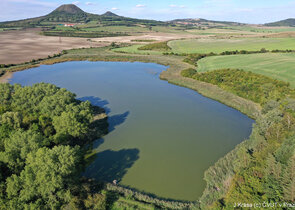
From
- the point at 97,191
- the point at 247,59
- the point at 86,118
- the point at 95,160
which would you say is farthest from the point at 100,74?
the point at 247,59

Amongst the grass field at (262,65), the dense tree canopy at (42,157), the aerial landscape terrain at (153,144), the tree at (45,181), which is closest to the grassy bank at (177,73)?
the aerial landscape terrain at (153,144)

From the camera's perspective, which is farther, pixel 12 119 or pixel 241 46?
pixel 241 46

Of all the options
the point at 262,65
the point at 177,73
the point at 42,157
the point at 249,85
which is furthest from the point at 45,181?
the point at 262,65

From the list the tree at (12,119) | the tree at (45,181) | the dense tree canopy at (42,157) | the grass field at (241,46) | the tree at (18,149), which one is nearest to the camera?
the tree at (45,181)

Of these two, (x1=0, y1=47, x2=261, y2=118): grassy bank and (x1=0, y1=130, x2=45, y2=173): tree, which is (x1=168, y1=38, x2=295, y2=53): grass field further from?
(x1=0, y1=130, x2=45, y2=173): tree

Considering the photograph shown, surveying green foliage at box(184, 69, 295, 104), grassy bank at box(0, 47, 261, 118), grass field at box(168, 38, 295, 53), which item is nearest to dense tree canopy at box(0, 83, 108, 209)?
grassy bank at box(0, 47, 261, 118)

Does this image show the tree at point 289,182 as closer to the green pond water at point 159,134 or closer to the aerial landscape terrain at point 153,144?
the aerial landscape terrain at point 153,144

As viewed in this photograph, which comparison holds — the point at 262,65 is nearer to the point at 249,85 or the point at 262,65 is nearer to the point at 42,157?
the point at 249,85
